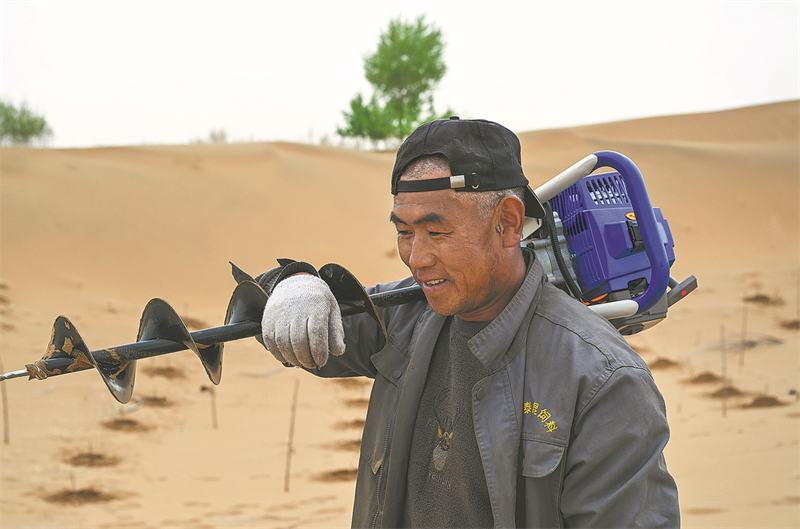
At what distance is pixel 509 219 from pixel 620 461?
0.82 metres

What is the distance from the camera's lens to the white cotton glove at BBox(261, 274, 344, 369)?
213 centimetres

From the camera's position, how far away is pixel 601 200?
2699 millimetres

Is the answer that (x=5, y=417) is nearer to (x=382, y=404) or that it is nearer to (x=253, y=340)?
(x=253, y=340)

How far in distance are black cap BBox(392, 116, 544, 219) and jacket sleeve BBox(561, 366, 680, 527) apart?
2.32 ft

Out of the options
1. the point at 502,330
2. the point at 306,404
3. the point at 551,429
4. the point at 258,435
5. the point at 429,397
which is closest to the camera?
the point at 551,429

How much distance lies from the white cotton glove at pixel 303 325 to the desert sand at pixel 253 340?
147 inches

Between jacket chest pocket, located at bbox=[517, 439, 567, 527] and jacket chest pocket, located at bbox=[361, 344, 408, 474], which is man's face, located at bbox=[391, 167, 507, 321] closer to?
jacket chest pocket, located at bbox=[361, 344, 408, 474]

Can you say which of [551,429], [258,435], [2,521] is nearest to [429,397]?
[551,429]

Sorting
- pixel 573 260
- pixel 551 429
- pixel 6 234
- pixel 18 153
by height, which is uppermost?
pixel 18 153

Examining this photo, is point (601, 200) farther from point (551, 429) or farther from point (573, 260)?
point (551, 429)

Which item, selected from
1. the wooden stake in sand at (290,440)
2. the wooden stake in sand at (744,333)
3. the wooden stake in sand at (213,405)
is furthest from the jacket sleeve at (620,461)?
the wooden stake in sand at (744,333)

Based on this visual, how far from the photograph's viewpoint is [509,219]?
2188 millimetres

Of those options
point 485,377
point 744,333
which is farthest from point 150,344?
point 744,333

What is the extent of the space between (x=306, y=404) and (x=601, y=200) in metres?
6.41
